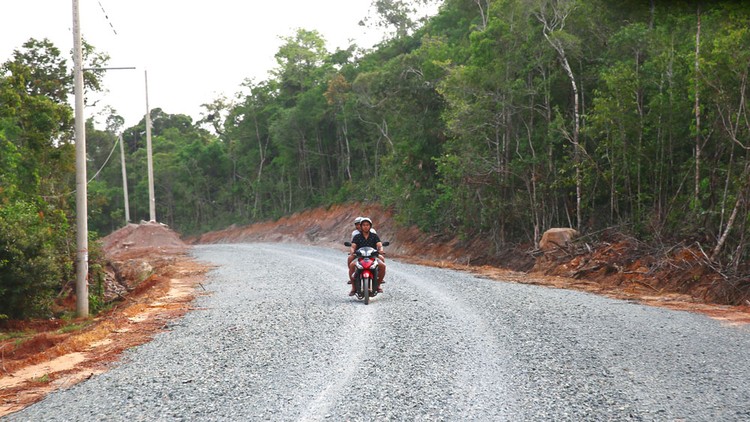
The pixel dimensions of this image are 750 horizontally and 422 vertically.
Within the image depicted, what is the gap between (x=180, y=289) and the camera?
15.6 meters

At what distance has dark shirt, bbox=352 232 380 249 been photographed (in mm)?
11961

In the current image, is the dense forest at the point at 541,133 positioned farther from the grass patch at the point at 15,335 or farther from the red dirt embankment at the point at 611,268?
the grass patch at the point at 15,335

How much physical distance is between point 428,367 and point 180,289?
10.5 m

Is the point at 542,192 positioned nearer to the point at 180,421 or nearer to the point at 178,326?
the point at 178,326

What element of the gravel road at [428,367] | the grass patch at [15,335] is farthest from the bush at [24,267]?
the gravel road at [428,367]

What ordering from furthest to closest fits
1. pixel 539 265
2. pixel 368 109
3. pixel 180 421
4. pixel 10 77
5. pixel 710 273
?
pixel 368 109 < pixel 10 77 < pixel 539 265 < pixel 710 273 < pixel 180 421

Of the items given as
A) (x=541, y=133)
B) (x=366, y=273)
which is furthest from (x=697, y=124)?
(x=366, y=273)

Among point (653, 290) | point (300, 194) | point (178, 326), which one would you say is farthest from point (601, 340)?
point (300, 194)

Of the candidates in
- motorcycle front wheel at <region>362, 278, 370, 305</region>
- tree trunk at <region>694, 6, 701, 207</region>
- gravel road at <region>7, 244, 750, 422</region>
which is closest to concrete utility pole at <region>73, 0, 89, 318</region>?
gravel road at <region>7, 244, 750, 422</region>

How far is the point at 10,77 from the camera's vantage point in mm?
20984

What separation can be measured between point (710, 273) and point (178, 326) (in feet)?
36.2

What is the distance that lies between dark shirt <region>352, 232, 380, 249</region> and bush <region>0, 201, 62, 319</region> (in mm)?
8183

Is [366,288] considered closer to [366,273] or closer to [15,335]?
[366,273]

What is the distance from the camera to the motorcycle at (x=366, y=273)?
1143cm
